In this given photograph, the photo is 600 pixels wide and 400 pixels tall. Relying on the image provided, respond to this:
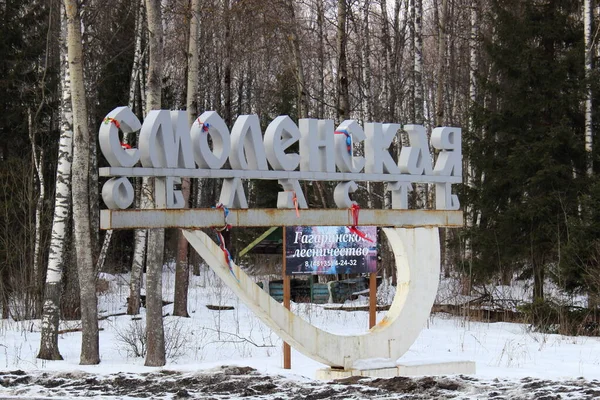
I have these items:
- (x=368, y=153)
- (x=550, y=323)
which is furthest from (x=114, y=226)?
(x=550, y=323)

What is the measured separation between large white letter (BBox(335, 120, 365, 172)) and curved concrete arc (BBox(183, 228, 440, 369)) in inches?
37.8

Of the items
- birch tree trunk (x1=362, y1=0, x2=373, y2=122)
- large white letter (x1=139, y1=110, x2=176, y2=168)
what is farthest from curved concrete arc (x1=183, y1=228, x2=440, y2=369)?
birch tree trunk (x1=362, y1=0, x2=373, y2=122)

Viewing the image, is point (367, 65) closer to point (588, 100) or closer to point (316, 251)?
point (588, 100)

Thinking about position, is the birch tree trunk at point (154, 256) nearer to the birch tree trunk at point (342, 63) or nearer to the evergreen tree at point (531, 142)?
the birch tree trunk at point (342, 63)

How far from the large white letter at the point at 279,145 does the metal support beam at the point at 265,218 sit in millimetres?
461

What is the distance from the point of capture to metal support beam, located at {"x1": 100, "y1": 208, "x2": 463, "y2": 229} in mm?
8047

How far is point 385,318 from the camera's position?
10.3 metres

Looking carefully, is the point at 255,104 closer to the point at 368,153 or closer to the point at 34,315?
the point at 34,315

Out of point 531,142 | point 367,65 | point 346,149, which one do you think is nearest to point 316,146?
point 346,149

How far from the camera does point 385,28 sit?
79.1 ft

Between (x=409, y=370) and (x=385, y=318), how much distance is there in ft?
2.07

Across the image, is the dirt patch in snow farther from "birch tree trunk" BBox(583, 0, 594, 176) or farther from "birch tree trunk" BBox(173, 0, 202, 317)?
"birch tree trunk" BBox(583, 0, 594, 176)

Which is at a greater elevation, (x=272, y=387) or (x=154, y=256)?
(x=154, y=256)

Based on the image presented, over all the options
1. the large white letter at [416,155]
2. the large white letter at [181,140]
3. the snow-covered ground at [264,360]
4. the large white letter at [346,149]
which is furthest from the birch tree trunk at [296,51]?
the large white letter at [181,140]
